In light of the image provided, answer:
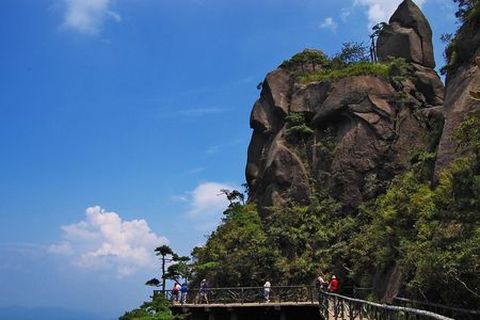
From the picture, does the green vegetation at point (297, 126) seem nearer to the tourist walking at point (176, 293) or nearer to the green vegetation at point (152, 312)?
the tourist walking at point (176, 293)

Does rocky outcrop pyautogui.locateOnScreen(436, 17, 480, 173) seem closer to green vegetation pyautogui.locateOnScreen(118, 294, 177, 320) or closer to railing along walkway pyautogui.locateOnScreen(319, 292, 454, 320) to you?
railing along walkway pyautogui.locateOnScreen(319, 292, 454, 320)

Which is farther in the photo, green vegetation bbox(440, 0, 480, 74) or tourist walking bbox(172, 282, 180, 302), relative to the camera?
tourist walking bbox(172, 282, 180, 302)

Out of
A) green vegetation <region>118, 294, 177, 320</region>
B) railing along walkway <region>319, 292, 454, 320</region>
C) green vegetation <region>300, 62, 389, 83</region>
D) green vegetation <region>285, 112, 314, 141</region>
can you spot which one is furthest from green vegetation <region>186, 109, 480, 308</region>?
green vegetation <region>118, 294, 177, 320</region>

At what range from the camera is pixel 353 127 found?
135 ft

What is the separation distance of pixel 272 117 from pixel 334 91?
300 inches

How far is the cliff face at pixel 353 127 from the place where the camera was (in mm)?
39625

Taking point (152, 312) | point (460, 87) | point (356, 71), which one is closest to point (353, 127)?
point (356, 71)

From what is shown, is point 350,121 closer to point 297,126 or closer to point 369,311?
point 297,126

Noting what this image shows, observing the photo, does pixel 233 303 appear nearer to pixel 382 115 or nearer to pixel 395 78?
pixel 382 115

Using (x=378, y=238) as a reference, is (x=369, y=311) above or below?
below

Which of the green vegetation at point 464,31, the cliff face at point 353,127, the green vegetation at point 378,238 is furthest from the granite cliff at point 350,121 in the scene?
the green vegetation at point 464,31

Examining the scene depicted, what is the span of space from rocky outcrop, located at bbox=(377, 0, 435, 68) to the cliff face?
84 mm

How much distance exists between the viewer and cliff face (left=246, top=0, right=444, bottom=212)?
3962cm

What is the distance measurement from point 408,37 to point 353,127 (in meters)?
11.4
